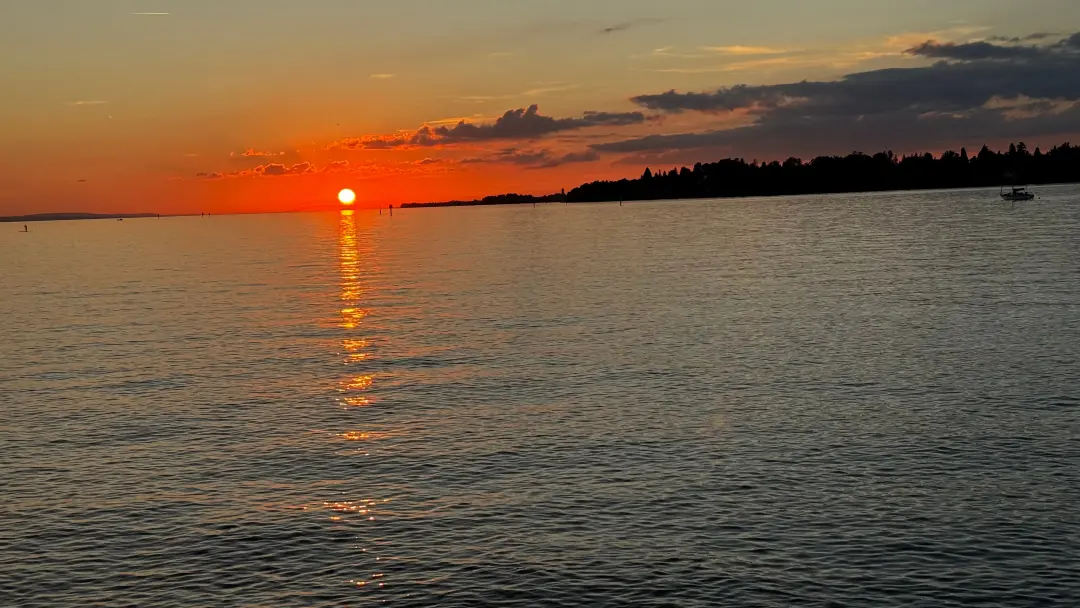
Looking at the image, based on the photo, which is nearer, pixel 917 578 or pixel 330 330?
pixel 917 578

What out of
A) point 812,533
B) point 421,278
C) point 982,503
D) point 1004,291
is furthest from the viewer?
point 421,278

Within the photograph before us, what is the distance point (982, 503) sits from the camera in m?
34.2

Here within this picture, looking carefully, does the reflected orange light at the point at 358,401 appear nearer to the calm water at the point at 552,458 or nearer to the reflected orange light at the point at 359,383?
the calm water at the point at 552,458

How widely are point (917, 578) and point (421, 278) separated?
113163 millimetres

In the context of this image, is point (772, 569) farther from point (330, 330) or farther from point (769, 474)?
point (330, 330)

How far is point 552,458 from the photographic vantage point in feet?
135

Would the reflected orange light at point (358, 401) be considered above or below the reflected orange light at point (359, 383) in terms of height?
below

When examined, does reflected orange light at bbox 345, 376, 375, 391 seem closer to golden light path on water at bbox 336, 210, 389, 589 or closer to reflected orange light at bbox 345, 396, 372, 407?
golden light path on water at bbox 336, 210, 389, 589

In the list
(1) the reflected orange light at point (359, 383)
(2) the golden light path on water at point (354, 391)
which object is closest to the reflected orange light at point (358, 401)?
(2) the golden light path on water at point (354, 391)

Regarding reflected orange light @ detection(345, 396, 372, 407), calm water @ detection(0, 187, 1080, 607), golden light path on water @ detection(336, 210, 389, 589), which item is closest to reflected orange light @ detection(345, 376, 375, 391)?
golden light path on water @ detection(336, 210, 389, 589)

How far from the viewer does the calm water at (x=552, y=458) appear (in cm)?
2886

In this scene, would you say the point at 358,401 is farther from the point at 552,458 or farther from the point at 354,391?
the point at 552,458

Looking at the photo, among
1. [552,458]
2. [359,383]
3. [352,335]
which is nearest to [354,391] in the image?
[359,383]

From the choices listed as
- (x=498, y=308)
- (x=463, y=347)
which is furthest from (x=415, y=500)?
(x=498, y=308)
